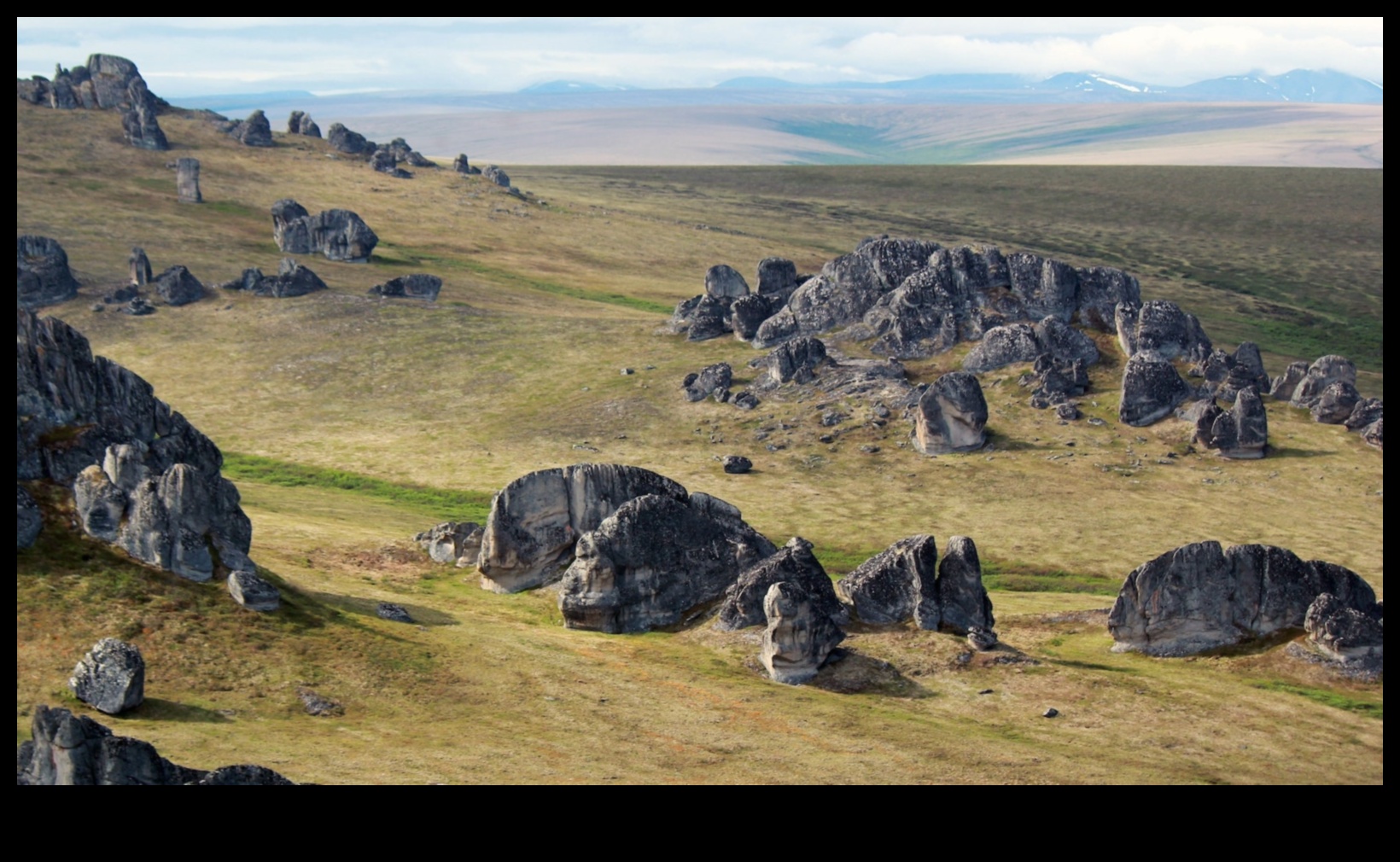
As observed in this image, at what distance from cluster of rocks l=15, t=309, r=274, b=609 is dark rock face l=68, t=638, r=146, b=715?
831cm

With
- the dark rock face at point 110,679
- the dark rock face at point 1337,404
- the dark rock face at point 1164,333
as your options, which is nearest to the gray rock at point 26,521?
the dark rock face at point 110,679

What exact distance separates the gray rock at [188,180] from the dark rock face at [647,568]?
13117 cm

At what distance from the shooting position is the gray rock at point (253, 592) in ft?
166

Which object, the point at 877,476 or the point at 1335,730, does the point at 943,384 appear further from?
the point at 1335,730

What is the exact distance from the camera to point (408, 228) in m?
179

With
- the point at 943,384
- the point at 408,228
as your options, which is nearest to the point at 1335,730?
the point at 943,384

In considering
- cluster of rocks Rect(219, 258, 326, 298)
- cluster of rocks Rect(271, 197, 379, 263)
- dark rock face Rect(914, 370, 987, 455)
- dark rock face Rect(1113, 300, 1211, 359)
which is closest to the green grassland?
dark rock face Rect(914, 370, 987, 455)

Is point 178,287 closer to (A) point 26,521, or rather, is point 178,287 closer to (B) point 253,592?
(A) point 26,521

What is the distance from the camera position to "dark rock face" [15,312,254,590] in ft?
170

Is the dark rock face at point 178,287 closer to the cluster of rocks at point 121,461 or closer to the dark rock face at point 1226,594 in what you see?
the cluster of rocks at point 121,461

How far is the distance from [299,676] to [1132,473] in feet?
188

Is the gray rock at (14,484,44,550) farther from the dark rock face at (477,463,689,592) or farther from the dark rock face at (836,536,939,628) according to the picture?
the dark rock face at (836,536,939,628)

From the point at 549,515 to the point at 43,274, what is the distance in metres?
85.0
